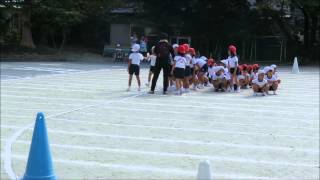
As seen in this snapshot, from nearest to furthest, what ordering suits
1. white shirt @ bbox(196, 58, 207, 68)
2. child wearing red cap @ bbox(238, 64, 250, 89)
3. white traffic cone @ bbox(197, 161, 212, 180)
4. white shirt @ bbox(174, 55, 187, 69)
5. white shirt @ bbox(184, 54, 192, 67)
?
white traffic cone @ bbox(197, 161, 212, 180)
white shirt @ bbox(174, 55, 187, 69)
white shirt @ bbox(184, 54, 192, 67)
white shirt @ bbox(196, 58, 207, 68)
child wearing red cap @ bbox(238, 64, 250, 89)

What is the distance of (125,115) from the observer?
1277cm

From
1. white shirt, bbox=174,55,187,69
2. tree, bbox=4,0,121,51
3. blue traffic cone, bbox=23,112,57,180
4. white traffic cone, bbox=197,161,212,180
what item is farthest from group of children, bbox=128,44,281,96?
tree, bbox=4,0,121,51

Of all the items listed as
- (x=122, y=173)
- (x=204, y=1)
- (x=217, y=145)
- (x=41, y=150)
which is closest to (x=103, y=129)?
(x=217, y=145)

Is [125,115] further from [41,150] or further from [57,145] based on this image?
[41,150]

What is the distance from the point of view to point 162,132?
10.6 metres

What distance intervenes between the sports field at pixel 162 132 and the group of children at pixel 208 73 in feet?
1.64

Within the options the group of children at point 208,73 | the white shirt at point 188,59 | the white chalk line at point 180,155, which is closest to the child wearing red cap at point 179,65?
the group of children at point 208,73

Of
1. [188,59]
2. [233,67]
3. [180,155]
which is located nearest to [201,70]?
[233,67]

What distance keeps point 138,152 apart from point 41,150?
10.8 feet

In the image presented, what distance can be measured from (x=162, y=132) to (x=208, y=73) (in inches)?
363

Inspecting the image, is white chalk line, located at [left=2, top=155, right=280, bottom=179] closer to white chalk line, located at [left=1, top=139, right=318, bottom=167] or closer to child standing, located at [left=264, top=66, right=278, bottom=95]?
white chalk line, located at [left=1, top=139, right=318, bottom=167]

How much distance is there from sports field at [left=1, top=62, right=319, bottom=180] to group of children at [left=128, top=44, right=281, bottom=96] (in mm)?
501

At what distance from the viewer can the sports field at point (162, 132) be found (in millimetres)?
7801

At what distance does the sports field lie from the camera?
25.6 feet
